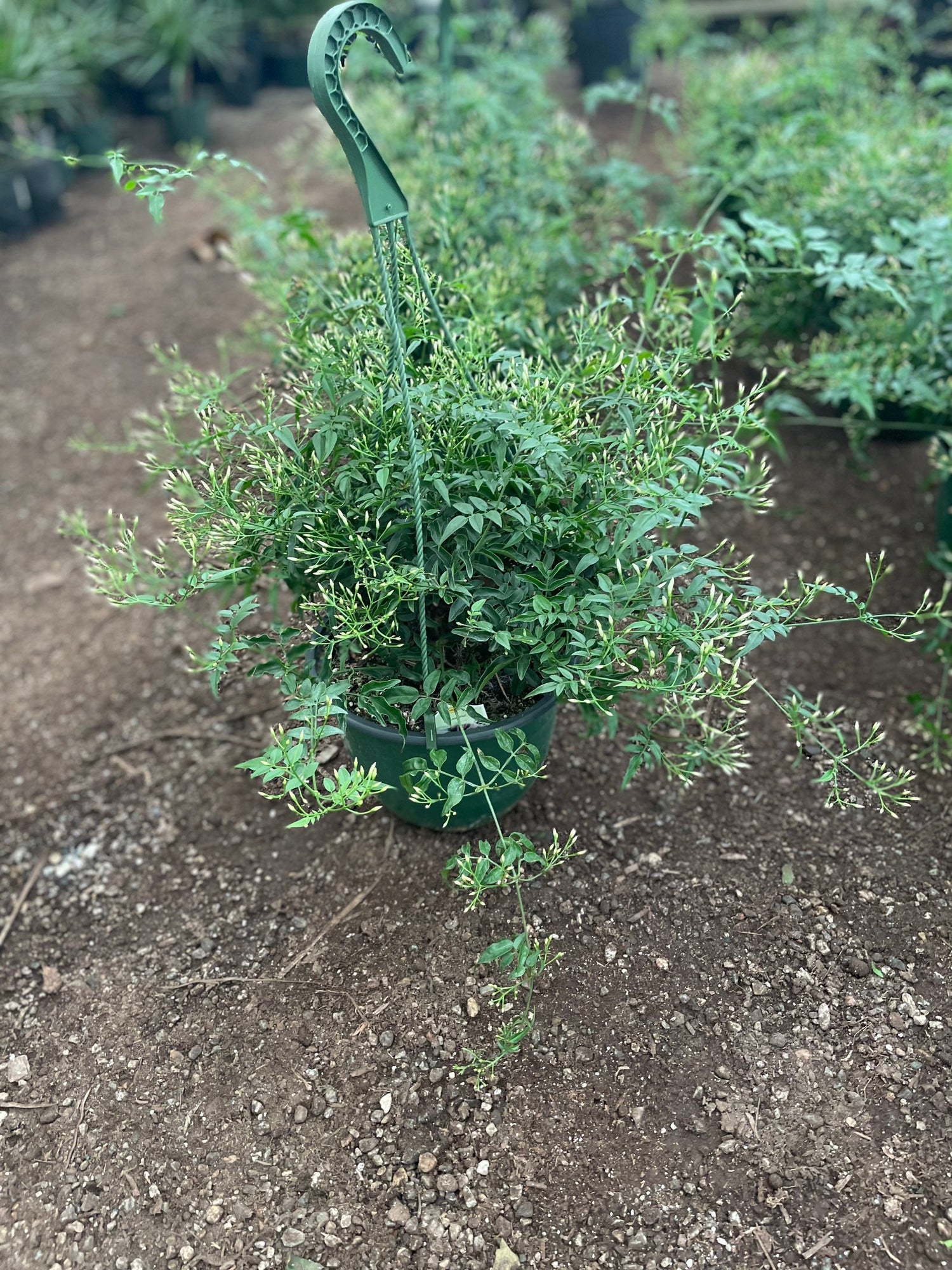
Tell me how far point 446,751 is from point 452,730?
0.04m

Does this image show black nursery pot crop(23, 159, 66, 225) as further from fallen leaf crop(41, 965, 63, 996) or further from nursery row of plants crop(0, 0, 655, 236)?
fallen leaf crop(41, 965, 63, 996)

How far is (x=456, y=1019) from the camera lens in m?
1.94

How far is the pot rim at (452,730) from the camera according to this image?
1.84m

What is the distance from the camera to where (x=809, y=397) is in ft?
11.8

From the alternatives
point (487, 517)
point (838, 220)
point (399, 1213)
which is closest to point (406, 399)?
point (487, 517)

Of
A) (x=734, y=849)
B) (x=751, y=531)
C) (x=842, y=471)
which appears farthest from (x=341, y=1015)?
(x=842, y=471)

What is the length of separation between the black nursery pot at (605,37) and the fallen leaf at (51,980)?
6435mm

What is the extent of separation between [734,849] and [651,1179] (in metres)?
0.73

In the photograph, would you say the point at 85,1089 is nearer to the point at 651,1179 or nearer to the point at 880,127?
the point at 651,1179

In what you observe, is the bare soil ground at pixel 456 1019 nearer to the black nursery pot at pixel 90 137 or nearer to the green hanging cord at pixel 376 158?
the green hanging cord at pixel 376 158

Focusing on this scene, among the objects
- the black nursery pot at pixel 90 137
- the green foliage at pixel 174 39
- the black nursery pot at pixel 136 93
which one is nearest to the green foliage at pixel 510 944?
the black nursery pot at pixel 90 137

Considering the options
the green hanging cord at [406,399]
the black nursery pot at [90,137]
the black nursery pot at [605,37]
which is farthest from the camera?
the black nursery pot at [605,37]

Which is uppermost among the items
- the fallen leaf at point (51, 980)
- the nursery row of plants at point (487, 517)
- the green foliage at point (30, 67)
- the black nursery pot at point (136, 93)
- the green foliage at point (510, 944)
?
the green foliage at point (30, 67)

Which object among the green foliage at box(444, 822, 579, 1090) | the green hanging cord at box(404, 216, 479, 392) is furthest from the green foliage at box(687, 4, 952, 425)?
the green foliage at box(444, 822, 579, 1090)
